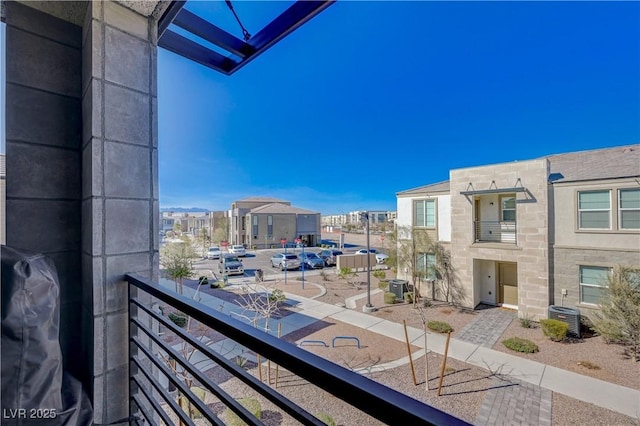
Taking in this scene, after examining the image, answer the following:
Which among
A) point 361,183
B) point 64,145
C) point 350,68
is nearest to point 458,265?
point 350,68

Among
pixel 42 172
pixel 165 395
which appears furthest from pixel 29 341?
pixel 42 172

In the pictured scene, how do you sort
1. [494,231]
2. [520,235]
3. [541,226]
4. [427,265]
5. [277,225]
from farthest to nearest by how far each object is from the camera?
[277,225] < [427,265] < [494,231] < [520,235] < [541,226]

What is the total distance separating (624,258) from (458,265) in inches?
151

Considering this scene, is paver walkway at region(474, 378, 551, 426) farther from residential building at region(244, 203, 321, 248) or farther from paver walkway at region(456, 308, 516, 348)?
residential building at region(244, 203, 321, 248)

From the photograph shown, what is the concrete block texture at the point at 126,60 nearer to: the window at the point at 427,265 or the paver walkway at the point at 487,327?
the paver walkway at the point at 487,327

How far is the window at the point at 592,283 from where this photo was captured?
7046 mm

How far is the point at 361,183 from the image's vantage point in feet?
138

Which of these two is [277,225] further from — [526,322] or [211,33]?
[211,33]

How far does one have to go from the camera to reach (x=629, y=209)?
22.2 feet

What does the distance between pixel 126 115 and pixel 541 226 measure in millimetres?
9761

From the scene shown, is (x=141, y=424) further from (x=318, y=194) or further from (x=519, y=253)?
(x=318, y=194)

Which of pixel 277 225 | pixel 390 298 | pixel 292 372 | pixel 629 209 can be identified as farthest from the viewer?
pixel 277 225

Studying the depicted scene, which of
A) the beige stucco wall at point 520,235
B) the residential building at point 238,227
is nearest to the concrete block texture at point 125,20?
the beige stucco wall at point 520,235

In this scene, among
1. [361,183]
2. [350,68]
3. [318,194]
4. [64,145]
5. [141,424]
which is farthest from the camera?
[318,194]
